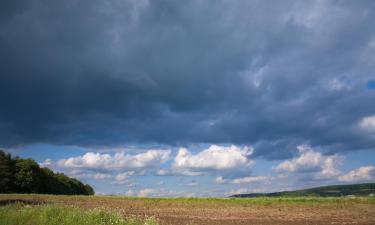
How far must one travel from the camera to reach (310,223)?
33.1m

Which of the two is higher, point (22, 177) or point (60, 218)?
point (22, 177)

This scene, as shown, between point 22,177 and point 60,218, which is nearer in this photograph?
point 60,218

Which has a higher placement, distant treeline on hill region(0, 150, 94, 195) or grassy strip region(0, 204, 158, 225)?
distant treeline on hill region(0, 150, 94, 195)

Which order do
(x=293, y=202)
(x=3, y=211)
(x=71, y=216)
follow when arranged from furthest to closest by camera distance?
1. (x=293, y=202)
2. (x=3, y=211)
3. (x=71, y=216)

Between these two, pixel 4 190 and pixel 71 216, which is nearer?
pixel 71 216

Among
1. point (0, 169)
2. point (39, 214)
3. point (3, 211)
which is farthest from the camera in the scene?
point (0, 169)

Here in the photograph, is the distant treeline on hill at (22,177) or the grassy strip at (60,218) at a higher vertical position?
the distant treeline on hill at (22,177)

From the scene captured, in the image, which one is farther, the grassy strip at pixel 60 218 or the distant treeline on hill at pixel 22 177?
the distant treeline on hill at pixel 22 177

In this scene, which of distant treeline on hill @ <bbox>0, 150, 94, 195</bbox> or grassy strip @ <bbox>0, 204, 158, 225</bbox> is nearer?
grassy strip @ <bbox>0, 204, 158, 225</bbox>

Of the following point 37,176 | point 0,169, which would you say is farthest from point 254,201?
point 37,176

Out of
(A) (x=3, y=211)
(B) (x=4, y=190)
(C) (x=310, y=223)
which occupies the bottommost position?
(C) (x=310, y=223)

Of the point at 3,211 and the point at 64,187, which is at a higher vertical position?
the point at 64,187

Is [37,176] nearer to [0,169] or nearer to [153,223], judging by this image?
[0,169]

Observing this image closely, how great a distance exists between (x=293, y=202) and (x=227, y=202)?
1031 centimetres
